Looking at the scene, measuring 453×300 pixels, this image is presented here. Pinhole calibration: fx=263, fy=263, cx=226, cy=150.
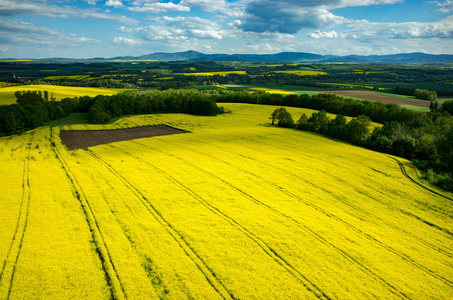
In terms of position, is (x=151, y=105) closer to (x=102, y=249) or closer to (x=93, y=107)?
(x=93, y=107)

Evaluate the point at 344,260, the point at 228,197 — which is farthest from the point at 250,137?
the point at 344,260

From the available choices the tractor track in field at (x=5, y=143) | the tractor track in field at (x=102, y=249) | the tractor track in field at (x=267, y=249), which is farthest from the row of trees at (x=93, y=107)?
the tractor track in field at (x=267, y=249)

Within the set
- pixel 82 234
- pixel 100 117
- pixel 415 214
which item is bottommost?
pixel 415 214

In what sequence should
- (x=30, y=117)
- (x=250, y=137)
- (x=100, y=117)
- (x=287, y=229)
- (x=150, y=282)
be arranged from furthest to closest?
(x=100, y=117) < (x=30, y=117) < (x=250, y=137) < (x=287, y=229) < (x=150, y=282)

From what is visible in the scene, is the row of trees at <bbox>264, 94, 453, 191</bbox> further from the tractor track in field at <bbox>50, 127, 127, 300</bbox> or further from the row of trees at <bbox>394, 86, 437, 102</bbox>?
the row of trees at <bbox>394, 86, 437, 102</bbox>

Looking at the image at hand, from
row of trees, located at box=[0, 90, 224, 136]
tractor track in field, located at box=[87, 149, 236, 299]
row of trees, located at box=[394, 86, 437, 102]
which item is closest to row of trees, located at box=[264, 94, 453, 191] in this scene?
row of trees, located at box=[0, 90, 224, 136]

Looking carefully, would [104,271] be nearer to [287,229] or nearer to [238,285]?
[238,285]
